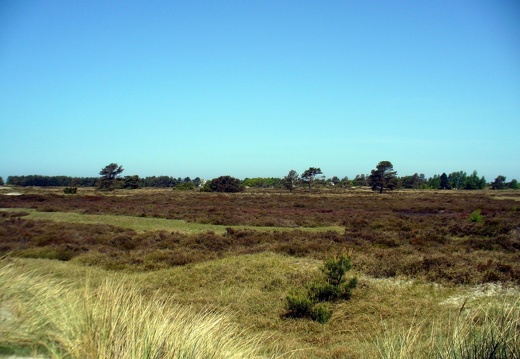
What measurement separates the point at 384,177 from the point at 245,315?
84.3 m

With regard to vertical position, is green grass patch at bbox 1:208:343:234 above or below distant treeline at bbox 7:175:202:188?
below

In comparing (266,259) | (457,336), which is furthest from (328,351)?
(266,259)

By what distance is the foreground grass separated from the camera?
362cm

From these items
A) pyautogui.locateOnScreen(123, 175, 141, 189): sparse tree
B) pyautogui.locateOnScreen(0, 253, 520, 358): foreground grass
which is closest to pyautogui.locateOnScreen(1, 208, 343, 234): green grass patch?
pyautogui.locateOnScreen(0, 253, 520, 358): foreground grass

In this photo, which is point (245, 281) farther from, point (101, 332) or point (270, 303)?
A: point (101, 332)

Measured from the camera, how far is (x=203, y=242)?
19.2m

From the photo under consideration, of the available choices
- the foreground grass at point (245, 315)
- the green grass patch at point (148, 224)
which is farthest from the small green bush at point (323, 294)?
the green grass patch at point (148, 224)

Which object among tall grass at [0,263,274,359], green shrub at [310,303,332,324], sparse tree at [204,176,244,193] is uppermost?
sparse tree at [204,176,244,193]

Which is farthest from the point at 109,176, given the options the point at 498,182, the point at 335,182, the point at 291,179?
the point at 498,182

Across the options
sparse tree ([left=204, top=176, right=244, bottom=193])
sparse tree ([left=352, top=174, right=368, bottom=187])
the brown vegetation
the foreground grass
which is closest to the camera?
the foreground grass

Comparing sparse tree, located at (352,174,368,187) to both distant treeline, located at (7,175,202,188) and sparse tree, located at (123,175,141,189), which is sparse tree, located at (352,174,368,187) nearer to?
distant treeline, located at (7,175,202,188)

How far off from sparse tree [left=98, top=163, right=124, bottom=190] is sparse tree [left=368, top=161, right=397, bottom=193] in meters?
60.7

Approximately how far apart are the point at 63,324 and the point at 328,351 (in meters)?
4.41

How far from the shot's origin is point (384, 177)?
88500 mm
